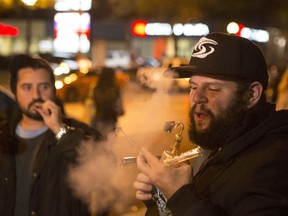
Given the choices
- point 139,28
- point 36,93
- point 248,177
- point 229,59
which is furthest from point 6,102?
point 139,28

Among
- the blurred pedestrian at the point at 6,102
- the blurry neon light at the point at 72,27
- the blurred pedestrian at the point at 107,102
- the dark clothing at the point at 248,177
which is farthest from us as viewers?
the blurry neon light at the point at 72,27

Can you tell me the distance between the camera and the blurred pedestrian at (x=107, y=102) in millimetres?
8922

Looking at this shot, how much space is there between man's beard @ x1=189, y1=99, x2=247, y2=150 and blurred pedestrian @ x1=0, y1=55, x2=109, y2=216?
1.25 m

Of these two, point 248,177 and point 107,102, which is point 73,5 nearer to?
point 107,102

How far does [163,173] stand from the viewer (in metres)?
2.10

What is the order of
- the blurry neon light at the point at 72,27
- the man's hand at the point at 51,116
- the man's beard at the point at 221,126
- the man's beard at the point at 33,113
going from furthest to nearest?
the blurry neon light at the point at 72,27 → the man's beard at the point at 33,113 → the man's hand at the point at 51,116 → the man's beard at the point at 221,126

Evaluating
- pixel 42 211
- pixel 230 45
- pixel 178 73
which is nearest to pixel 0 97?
pixel 42 211

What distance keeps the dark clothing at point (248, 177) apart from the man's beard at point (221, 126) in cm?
5

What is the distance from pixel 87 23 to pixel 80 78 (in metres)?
4.20

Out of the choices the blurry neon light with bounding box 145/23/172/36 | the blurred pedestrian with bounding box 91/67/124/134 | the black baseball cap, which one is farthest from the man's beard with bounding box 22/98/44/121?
the blurry neon light with bounding box 145/23/172/36

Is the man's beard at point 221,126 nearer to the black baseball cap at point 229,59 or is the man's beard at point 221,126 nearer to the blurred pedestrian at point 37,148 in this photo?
the black baseball cap at point 229,59

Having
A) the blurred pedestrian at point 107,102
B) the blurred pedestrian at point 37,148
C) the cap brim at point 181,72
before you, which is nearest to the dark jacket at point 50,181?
the blurred pedestrian at point 37,148

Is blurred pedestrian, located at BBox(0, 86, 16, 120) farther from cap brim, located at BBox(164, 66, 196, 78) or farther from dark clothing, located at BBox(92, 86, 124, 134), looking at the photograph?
dark clothing, located at BBox(92, 86, 124, 134)

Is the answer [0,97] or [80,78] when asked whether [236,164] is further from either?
[80,78]
